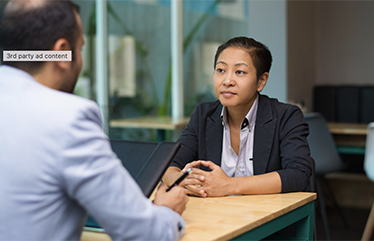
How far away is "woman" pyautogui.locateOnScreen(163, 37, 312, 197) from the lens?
173cm

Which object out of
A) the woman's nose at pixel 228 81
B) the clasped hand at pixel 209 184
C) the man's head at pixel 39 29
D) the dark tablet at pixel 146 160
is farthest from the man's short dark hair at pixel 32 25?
the woman's nose at pixel 228 81

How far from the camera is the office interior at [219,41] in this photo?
4.65m

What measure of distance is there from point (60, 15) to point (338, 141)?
3.81 metres

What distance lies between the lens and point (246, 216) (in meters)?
1.23

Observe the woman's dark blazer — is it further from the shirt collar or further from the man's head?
the man's head

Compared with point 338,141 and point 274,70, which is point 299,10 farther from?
point 338,141

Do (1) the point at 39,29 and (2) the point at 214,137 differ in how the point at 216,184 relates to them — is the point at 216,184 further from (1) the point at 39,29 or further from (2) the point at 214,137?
(1) the point at 39,29

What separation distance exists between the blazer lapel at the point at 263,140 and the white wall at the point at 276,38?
9.50 feet

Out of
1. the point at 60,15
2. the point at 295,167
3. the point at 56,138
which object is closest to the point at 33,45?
the point at 60,15

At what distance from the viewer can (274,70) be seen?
183 inches

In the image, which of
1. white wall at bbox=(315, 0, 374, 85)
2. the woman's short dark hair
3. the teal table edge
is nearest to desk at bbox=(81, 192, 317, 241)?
the teal table edge

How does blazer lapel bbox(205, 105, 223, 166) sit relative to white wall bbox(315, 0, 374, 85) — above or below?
below

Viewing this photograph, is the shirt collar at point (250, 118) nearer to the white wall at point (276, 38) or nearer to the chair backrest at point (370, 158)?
the chair backrest at point (370, 158)

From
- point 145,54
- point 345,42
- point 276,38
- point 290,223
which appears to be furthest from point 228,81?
point 345,42
